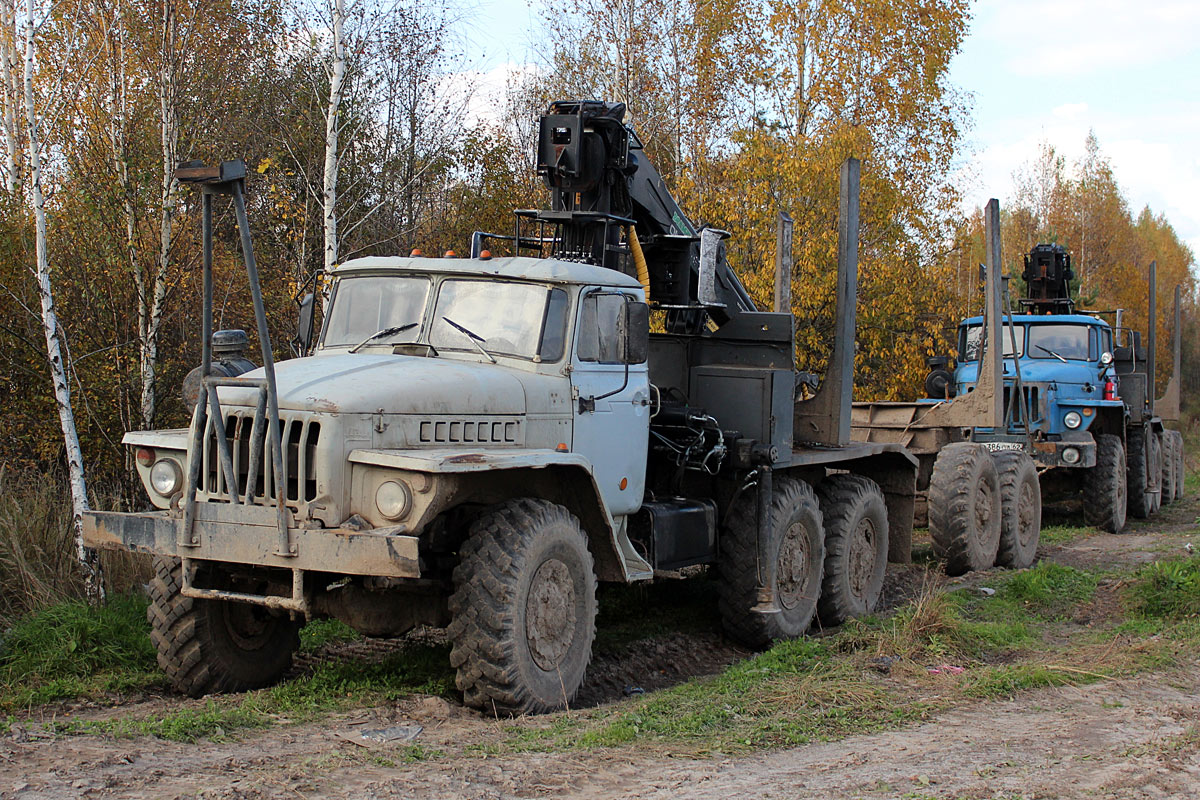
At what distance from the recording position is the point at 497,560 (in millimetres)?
5602

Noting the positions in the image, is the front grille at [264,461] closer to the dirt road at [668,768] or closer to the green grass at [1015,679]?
the dirt road at [668,768]

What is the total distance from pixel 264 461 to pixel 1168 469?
53.5 ft

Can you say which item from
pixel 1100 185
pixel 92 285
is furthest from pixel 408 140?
pixel 1100 185

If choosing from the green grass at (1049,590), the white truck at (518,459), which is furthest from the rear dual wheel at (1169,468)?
the white truck at (518,459)

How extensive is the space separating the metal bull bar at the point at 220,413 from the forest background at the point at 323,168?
2232 millimetres

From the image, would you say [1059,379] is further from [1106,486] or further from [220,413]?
[220,413]

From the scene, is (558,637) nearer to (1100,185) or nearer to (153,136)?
(153,136)

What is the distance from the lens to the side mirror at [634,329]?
675 centimetres

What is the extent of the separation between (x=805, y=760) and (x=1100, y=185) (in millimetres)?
44372

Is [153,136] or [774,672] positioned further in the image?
[153,136]

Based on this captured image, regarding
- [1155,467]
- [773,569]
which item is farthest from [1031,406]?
[773,569]

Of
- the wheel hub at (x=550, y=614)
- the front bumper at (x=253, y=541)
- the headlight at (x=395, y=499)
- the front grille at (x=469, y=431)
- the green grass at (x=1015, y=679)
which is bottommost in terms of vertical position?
the green grass at (x=1015, y=679)

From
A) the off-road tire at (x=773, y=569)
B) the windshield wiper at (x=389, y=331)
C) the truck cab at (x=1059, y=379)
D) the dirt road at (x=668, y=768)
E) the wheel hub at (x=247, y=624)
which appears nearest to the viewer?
the dirt road at (x=668, y=768)

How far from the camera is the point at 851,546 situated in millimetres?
9148
